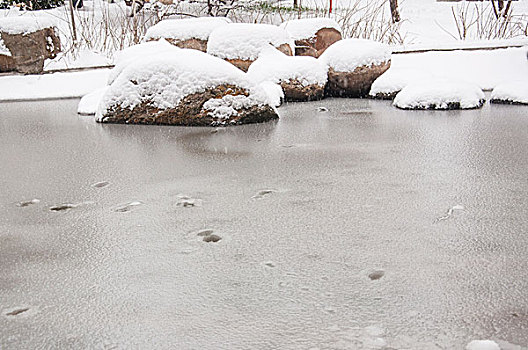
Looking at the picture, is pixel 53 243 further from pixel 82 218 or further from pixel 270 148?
pixel 270 148

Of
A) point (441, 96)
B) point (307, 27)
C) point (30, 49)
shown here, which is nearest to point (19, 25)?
point (30, 49)

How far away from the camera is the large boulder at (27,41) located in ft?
22.8

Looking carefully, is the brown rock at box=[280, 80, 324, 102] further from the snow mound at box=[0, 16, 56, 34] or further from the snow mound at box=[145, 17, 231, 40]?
the snow mound at box=[0, 16, 56, 34]

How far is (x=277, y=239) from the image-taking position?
5.82 feet

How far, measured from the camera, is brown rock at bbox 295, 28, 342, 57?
693 centimetres

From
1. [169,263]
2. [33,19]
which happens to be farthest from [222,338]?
[33,19]

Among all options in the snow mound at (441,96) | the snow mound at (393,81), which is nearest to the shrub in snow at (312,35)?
the snow mound at (393,81)

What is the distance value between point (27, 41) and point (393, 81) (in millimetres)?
4599

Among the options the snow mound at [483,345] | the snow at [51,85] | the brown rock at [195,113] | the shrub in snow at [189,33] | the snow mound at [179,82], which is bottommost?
the snow at [51,85]

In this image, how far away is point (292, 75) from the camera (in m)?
5.57

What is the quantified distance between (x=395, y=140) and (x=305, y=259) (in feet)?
6.42

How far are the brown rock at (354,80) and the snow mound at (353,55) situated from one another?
5 cm

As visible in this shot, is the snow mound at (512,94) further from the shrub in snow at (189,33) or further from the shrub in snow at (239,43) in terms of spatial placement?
the shrub in snow at (189,33)

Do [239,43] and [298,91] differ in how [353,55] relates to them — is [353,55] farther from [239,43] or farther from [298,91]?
[239,43]
